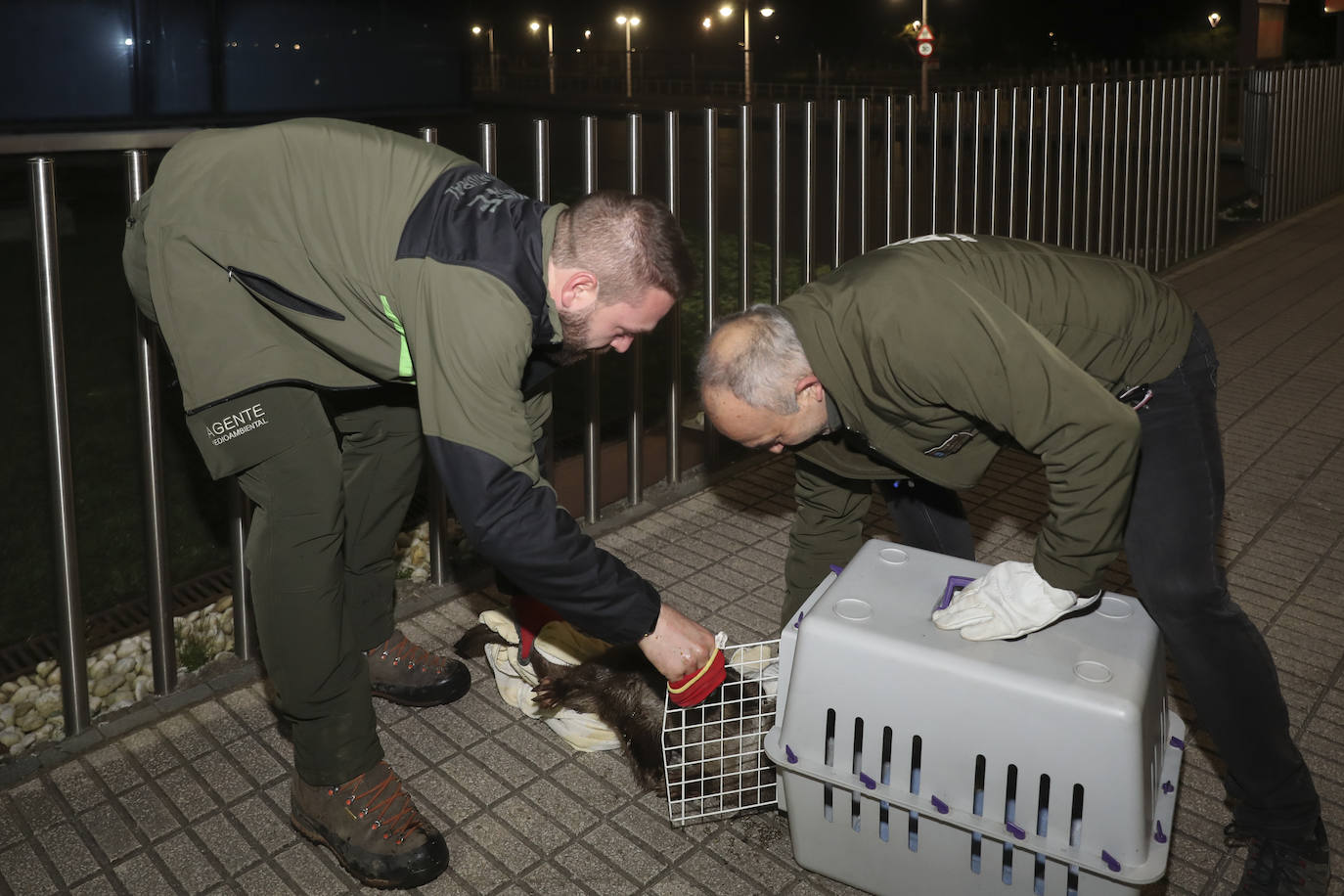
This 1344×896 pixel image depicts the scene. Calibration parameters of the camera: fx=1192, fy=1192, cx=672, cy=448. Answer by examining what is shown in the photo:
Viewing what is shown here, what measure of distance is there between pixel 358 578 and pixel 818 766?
160 cm

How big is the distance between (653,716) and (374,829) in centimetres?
81

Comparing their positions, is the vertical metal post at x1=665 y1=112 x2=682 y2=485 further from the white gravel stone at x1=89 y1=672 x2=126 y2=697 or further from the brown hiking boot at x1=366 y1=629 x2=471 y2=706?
the white gravel stone at x1=89 y1=672 x2=126 y2=697

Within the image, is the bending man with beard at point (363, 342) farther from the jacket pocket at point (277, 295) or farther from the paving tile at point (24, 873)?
the paving tile at point (24, 873)

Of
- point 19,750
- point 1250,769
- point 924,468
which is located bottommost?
point 19,750

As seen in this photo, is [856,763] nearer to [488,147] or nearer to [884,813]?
[884,813]

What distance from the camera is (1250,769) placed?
2.82 m

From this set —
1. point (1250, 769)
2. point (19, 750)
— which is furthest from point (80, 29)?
point (1250, 769)

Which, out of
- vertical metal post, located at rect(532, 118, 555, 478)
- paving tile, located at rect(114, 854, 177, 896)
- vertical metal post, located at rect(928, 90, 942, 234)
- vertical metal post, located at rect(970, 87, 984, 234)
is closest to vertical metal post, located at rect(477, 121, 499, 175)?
vertical metal post, located at rect(532, 118, 555, 478)

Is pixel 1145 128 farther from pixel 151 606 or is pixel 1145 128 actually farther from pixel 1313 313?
pixel 151 606

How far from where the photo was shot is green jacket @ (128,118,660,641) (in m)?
2.46

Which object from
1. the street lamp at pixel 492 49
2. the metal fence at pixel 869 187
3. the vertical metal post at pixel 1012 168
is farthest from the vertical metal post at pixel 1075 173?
the street lamp at pixel 492 49

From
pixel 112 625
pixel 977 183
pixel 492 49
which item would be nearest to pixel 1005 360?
pixel 112 625

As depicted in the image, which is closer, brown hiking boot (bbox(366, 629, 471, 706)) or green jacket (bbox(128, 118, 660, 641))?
green jacket (bbox(128, 118, 660, 641))

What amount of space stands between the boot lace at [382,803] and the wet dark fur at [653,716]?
0.58 m
